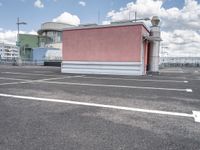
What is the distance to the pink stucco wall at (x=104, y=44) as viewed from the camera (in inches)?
613

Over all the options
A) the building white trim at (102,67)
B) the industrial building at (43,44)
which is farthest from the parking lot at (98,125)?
the industrial building at (43,44)

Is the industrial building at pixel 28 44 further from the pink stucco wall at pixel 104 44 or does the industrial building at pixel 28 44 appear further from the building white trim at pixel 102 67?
the building white trim at pixel 102 67

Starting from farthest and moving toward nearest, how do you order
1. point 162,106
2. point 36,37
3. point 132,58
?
1. point 36,37
2. point 132,58
3. point 162,106

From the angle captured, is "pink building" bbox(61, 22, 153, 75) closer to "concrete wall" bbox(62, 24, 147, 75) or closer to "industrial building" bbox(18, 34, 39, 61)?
"concrete wall" bbox(62, 24, 147, 75)

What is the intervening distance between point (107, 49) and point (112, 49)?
457 mm

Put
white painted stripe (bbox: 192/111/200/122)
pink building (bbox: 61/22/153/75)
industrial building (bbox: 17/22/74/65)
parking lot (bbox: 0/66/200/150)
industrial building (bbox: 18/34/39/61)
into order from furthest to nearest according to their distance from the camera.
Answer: industrial building (bbox: 18/34/39/61), industrial building (bbox: 17/22/74/65), pink building (bbox: 61/22/153/75), white painted stripe (bbox: 192/111/200/122), parking lot (bbox: 0/66/200/150)

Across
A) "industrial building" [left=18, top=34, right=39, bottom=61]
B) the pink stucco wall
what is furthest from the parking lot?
"industrial building" [left=18, top=34, right=39, bottom=61]

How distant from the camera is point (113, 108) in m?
4.86

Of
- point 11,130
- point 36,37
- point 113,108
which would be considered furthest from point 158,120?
point 36,37

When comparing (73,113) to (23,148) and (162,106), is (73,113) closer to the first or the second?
(23,148)

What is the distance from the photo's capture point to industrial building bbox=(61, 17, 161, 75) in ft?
51.2

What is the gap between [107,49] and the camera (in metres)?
16.6

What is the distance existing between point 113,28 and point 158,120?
13.3 meters

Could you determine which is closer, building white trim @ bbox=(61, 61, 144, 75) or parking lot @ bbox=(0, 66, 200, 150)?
parking lot @ bbox=(0, 66, 200, 150)
